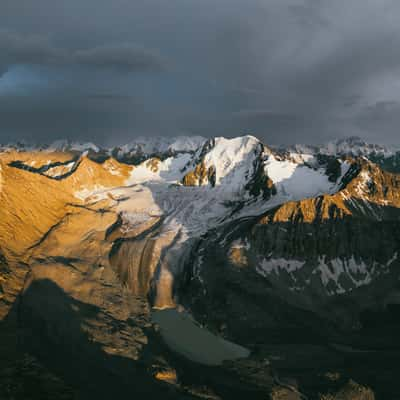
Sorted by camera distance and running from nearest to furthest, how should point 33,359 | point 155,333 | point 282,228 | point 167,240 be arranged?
1. point 33,359
2. point 155,333
3. point 282,228
4. point 167,240

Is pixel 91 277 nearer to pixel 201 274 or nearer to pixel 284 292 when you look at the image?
pixel 201 274

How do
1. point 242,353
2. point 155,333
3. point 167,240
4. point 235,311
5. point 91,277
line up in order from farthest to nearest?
point 167,240, point 91,277, point 235,311, point 155,333, point 242,353

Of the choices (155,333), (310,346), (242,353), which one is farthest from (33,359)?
(310,346)

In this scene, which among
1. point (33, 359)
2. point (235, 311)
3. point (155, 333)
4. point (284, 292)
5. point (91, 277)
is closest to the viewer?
point (33, 359)

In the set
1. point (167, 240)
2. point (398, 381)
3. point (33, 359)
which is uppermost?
point (167, 240)

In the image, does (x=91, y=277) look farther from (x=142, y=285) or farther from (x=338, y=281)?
(x=338, y=281)

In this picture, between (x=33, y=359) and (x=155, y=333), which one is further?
(x=155, y=333)

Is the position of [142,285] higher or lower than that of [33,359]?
higher

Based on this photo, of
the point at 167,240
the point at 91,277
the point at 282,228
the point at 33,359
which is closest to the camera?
the point at 33,359

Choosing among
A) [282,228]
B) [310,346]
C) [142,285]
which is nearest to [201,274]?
[142,285]
